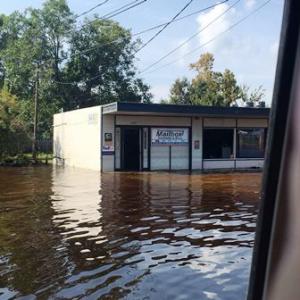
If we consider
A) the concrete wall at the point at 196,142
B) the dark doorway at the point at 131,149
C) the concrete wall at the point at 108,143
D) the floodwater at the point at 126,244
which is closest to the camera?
the floodwater at the point at 126,244

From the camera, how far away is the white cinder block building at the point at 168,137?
86.7ft

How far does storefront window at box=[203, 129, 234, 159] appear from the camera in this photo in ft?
94.1

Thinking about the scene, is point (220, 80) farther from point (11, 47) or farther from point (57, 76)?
point (11, 47)

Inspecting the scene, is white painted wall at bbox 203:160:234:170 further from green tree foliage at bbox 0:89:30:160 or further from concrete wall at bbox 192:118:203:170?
green tree foliage at bbox 0:89:30:160

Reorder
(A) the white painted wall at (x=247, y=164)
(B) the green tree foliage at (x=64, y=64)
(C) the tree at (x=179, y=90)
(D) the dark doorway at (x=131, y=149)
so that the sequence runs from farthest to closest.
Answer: (C) the tree at (x=179, y=90), (B) the green tree foliage at (x=64, y=64), (A) the white painted wall at (x=247, y=164), (D) the dark doorway at (x=131, y=149)

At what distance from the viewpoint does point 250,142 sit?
29.6 meters

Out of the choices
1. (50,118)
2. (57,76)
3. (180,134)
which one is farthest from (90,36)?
(180,134)

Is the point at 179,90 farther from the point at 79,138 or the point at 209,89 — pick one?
the point at 79,138

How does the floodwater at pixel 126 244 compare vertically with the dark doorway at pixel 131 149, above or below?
below

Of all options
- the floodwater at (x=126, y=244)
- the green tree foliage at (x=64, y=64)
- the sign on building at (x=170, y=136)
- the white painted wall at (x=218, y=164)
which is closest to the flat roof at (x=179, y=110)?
the sign on building at (x=170, y=136)

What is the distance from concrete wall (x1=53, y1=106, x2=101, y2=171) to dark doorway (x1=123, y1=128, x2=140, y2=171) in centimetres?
136

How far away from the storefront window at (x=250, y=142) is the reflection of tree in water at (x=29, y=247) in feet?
54.2

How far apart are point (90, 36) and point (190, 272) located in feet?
168

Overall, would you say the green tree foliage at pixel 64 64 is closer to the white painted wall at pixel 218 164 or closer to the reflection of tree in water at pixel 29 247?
the white painted wall at pixel 218 164
